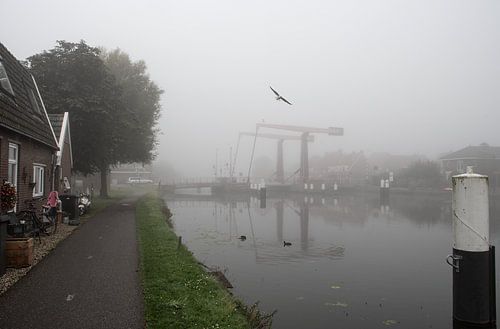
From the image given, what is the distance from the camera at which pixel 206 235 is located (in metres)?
20.2

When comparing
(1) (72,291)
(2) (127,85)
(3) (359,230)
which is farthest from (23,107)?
(2) (127,85)

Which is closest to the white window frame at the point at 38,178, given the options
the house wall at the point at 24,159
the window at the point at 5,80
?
the house wall at the point at 24,159

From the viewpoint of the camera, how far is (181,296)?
7.48 meters

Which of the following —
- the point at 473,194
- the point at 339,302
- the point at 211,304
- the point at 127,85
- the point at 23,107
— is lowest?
the point at 339,302

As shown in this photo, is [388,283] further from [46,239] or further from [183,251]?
[46,239]

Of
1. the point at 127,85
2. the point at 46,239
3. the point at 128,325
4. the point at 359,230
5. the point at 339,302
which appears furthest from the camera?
the point at 127,85

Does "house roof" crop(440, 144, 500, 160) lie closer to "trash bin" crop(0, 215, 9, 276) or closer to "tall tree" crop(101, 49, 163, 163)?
"tall tree" crop(101, 49, 163, 163)

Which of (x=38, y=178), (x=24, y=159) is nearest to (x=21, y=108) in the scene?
(x=24, y=159)

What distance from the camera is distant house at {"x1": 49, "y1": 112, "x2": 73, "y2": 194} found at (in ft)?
61.8

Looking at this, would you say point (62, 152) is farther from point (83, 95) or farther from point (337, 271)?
point (337, 271)

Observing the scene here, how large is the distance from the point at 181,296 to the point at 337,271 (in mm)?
6764

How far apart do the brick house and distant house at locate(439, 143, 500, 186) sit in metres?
53.3

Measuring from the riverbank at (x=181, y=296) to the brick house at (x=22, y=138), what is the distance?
4579 mm

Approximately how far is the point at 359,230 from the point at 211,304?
1785 cm
